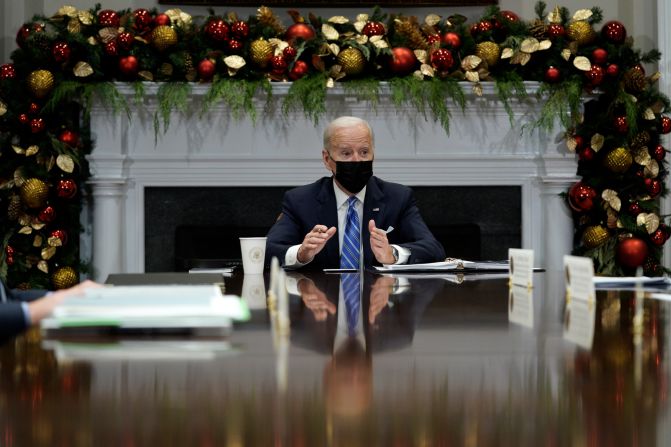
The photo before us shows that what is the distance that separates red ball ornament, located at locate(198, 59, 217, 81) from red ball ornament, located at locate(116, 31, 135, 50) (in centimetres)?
31

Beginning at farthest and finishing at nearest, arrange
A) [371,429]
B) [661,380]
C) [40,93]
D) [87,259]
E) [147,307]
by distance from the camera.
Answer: [87,259], [40,93], [147,307], [661,380], [371,429]

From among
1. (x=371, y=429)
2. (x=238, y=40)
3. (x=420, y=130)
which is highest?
(x=238, y=40)

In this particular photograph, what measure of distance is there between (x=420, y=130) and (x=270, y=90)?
743 mm

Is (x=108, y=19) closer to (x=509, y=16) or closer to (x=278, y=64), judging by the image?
(x=278, y=64)

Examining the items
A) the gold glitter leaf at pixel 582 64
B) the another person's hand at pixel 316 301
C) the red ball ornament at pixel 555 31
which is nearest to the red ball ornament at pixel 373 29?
the red ball ornament at pixel 555 31

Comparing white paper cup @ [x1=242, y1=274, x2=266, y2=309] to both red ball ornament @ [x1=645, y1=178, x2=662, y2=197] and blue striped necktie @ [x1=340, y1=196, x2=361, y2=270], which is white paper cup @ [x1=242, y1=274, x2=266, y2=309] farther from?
red ball ornament @ [x1=645, y1=178, x2=662, y2=197]

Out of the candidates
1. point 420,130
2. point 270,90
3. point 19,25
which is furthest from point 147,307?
point 19,25

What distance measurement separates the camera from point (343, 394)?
706 mm

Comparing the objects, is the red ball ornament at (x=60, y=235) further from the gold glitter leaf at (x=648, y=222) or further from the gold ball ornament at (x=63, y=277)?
the gold glitter leaf at (x=648, y=222)

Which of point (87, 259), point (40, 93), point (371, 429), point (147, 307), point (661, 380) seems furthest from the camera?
point (87, 259)

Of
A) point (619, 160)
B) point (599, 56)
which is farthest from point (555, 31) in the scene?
point (619, 160)

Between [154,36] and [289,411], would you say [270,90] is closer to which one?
[154,36]

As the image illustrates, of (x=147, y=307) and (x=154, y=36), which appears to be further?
(x=154, y=36)

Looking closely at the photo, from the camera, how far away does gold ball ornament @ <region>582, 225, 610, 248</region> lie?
3996mm
